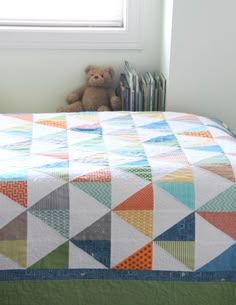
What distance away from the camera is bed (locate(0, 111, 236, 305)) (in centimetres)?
169

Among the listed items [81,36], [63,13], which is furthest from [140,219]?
[63,13]

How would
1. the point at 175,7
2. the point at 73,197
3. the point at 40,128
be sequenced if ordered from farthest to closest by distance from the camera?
1. the point at 175,7
2. the point at 40,128
3. the point at 73,197

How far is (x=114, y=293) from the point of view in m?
1.71

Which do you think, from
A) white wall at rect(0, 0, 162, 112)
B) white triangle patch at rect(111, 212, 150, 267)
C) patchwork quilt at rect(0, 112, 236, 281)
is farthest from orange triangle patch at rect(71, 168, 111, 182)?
white wall at rect(0, 0, 162, 112)

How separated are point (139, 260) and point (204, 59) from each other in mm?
1094

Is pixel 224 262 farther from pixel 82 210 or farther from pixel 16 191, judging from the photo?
pixel 16 191

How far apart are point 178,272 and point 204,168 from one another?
350 millimetres

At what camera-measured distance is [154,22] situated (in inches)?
103

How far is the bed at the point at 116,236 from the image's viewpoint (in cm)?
169

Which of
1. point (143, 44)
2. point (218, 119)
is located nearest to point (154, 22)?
point (143, 44)

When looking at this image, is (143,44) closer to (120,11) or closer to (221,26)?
(120,11)

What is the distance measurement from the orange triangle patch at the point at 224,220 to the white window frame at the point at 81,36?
1161mm

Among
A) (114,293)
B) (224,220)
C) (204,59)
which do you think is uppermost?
(204,59)

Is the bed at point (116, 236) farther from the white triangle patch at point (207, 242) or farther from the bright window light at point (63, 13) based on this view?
the bright window light at point (63, 13)
